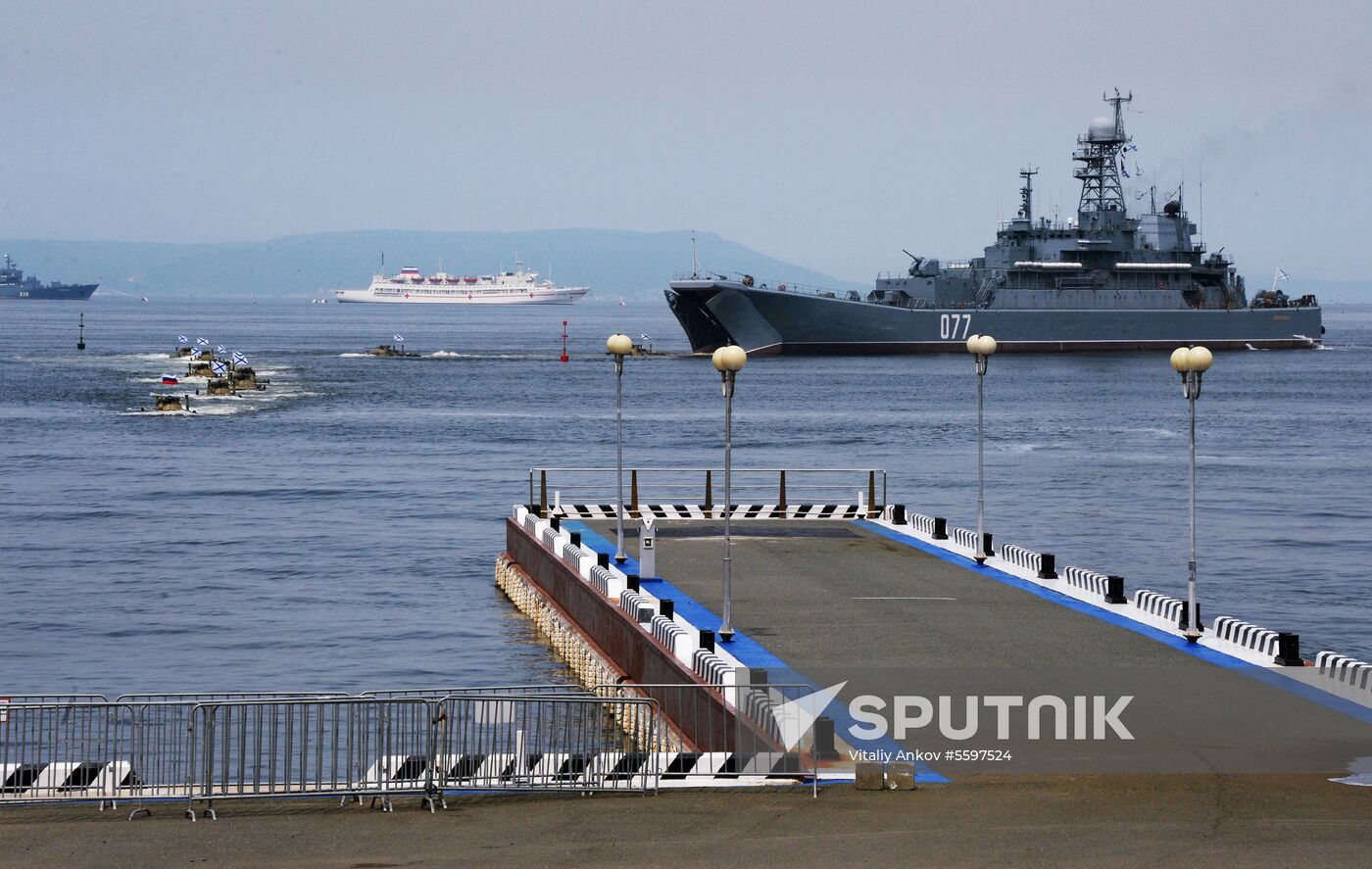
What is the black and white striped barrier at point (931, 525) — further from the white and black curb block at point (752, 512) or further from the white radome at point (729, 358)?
the white radome at point (729, 358)

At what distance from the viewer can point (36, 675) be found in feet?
75.6

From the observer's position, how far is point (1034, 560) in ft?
77.9

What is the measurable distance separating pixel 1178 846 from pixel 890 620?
8538 millimetres

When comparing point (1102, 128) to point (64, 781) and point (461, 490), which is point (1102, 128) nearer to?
point (461, 490)

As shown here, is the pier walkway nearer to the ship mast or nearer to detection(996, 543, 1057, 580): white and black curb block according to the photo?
detection(996, 543, 1057, 580): white and black curb block

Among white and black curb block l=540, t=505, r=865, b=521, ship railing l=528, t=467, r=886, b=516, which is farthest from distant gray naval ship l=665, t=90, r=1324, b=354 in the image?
white and black curb block l=540, t=505, r=865, b=521

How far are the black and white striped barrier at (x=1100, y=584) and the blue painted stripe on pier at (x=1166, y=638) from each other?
26 centimetres

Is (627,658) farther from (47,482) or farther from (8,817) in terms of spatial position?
(47,482)

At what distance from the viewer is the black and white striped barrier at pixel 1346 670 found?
615 inches

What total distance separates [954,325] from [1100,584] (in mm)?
92753

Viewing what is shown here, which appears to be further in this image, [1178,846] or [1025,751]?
[1025,751]

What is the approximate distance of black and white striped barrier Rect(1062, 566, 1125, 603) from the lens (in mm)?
20641

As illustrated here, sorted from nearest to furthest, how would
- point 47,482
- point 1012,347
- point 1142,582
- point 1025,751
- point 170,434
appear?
point 1025,751 → point 1142,582 → point 47,482 → point 170,434 → point 1012,347

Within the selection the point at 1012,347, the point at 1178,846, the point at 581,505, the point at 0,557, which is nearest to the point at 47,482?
the point at 0,557
